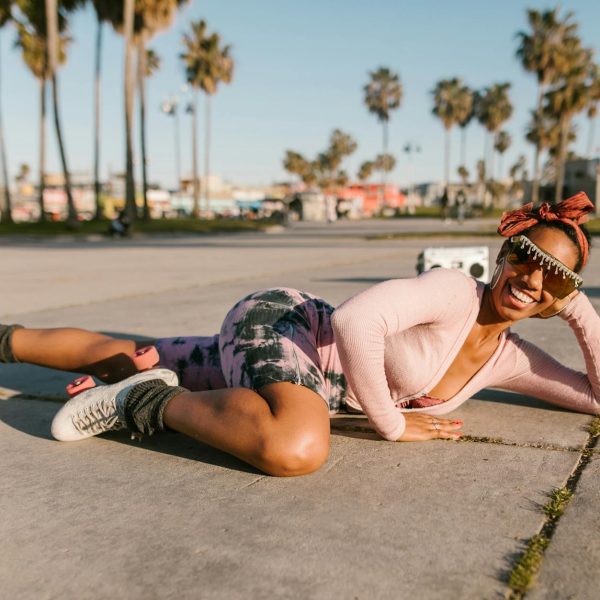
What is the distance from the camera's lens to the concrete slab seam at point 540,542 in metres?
1.68

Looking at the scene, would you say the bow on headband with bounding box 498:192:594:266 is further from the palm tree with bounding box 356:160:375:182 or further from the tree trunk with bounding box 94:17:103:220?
the palm tree with bounding box 356:160:375:182

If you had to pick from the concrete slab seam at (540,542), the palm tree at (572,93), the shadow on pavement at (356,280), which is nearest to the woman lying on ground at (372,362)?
the concrete slab seam at (540,542)

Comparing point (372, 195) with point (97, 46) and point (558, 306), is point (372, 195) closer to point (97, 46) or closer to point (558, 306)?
point (97, 46)

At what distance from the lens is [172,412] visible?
257 centimetres

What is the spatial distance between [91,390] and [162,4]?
107ft

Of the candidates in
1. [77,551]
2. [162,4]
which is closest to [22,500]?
[77,551]

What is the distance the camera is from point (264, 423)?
2.38 meters

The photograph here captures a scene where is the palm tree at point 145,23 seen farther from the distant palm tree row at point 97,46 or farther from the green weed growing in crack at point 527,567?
the green weed growing in crack at point 527,567

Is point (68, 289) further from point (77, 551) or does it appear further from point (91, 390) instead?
point (77, 551)

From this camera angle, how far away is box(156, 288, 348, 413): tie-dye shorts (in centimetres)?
265

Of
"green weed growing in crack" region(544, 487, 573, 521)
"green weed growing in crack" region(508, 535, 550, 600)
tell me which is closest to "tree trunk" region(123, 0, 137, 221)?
"green weed growing in crack" region(544, 487, 573, 521)

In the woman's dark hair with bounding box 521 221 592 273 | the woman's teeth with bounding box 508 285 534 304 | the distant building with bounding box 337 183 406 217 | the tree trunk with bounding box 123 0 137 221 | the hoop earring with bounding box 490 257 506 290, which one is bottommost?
the distant building with bounding box 337 183 406 217

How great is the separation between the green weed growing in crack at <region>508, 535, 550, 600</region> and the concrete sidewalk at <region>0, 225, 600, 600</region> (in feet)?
0.07

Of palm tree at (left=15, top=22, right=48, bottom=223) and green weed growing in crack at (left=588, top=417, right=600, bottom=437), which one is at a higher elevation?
palm tree at (left=15, top=22, right=48, bottom=223)
